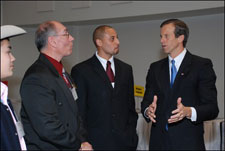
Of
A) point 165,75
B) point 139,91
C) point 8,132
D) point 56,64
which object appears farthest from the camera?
point 139,91

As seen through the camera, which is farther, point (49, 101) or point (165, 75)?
point (165, 75)

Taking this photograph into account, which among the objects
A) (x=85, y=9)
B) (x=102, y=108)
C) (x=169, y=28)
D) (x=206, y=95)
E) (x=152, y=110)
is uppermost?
(x=85, y=9)

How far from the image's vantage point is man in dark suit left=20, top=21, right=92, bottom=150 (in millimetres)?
2031

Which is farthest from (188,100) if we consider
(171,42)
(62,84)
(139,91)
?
(139,91)

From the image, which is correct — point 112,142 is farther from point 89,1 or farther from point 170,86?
point 89,1

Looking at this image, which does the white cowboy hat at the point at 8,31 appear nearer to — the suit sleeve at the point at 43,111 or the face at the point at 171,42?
the suit sleeve at the point at 43,111

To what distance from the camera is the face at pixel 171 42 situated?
2639 mm

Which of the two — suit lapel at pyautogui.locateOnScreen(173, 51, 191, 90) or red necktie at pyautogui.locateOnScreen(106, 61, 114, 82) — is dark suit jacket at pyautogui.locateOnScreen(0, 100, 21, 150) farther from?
red necktie at pyautogui.locateOnScreen(106, 61, 114, 82)

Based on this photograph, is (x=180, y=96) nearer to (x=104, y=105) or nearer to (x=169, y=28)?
(x=169, y=28)

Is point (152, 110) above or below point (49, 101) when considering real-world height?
below

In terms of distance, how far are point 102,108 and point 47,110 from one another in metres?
1.02

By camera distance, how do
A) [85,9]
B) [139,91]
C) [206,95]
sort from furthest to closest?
1. [85,9]
2. [139,91]
3. [206,95]

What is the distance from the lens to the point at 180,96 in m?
2.53

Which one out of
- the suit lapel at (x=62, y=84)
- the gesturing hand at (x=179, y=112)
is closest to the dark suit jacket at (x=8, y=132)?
the suit lapel at (x=62, y=84)
